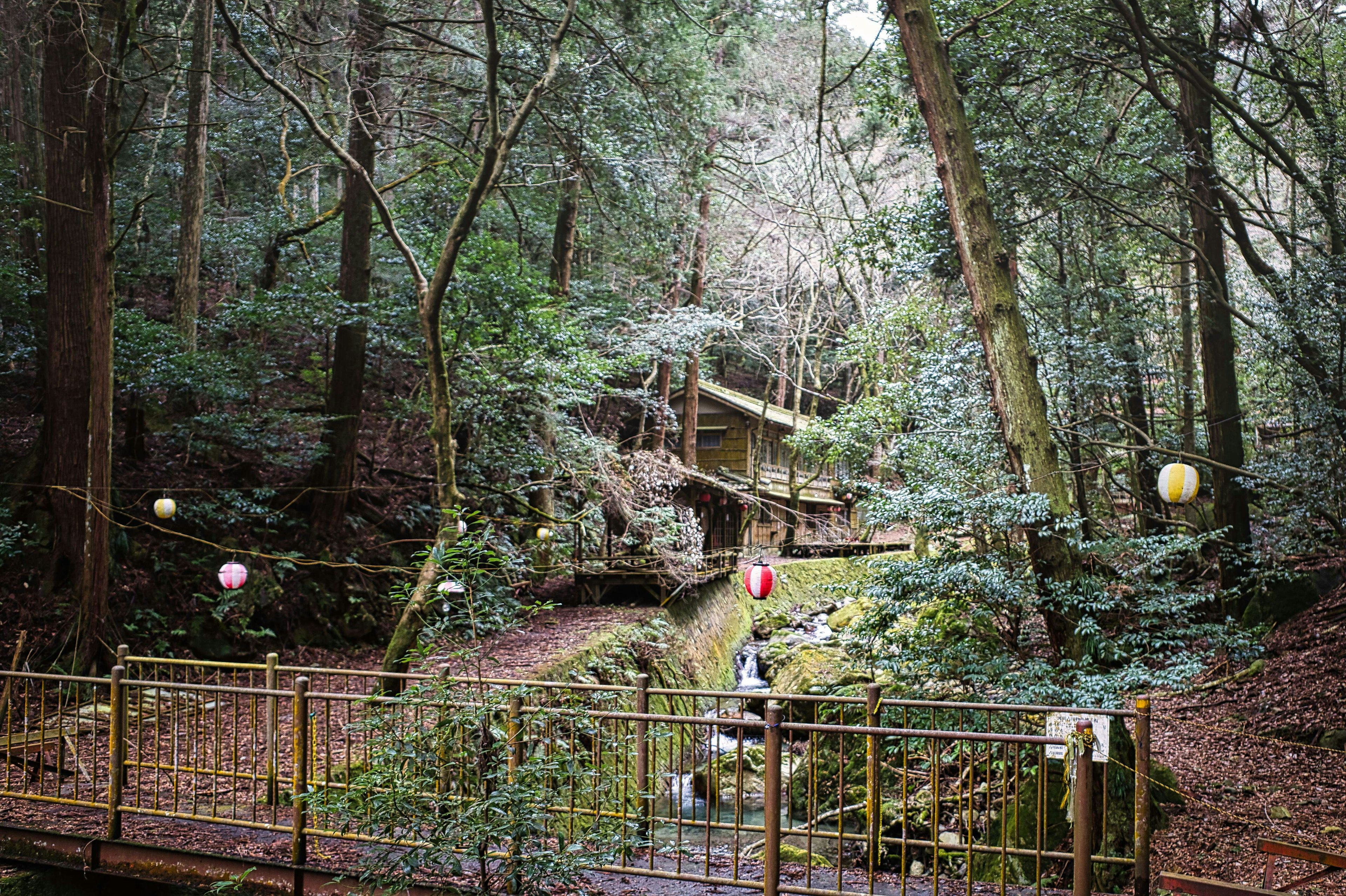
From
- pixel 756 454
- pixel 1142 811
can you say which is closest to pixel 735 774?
pixel 1142 811

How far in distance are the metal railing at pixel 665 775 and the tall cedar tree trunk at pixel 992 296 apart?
1578mm

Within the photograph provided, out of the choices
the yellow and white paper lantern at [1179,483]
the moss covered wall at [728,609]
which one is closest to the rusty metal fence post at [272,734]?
the yellow and white paper lantern at [1179,483]

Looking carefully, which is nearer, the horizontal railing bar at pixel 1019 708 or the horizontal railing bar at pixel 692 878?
the horizontal railing bar at pixel 1019 708

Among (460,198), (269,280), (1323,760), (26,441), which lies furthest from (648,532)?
(1323,760)

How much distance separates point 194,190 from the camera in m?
14.4

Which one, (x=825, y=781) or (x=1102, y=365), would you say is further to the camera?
(x=1102, y=365)

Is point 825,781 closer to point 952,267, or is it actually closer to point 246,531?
point 952,267

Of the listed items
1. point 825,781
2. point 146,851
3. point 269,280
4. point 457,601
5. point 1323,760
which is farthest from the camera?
point 269,280

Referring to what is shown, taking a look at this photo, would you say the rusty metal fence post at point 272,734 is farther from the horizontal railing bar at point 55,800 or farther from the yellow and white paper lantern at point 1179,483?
the yellow and white paper lantern at point 1179,483

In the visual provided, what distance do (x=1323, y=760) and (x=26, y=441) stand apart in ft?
52.7

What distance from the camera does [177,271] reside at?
1383 cm

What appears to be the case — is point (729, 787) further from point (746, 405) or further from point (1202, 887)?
point (746, 405)

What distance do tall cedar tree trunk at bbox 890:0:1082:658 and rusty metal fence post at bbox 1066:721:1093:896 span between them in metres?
3.85

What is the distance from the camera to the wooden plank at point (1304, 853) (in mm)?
4605
